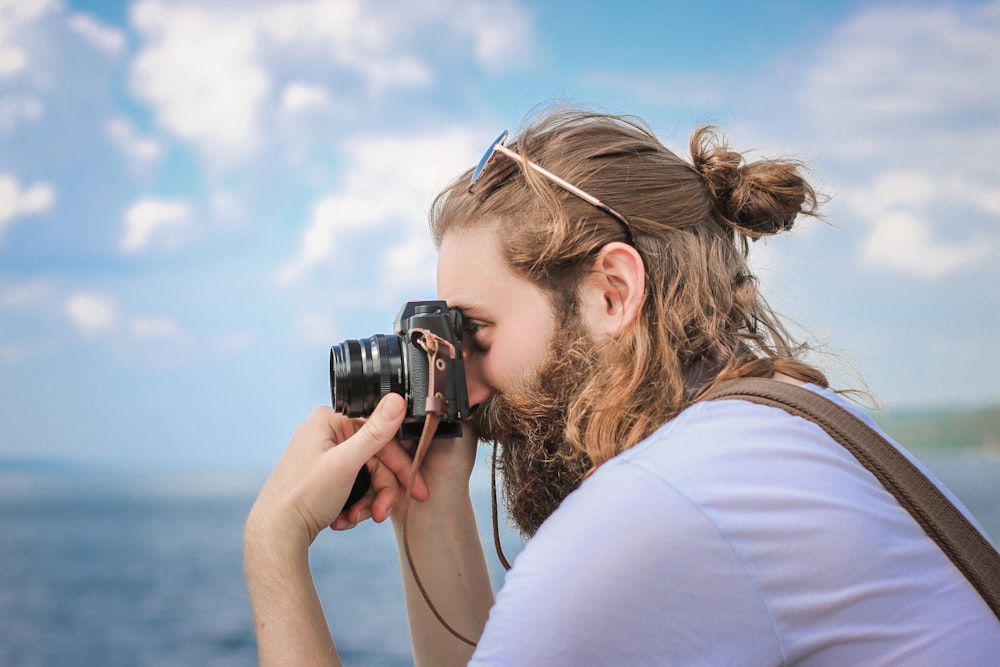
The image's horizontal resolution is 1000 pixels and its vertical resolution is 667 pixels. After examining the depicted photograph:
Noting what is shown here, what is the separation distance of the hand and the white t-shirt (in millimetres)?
628

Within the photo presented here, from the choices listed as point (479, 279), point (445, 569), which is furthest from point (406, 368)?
point (445, 569)

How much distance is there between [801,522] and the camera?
1187mm

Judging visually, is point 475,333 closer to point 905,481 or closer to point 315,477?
point 315,477

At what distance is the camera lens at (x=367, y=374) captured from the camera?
1.82 meters

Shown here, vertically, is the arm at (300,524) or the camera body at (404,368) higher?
the camera body at (404,368)

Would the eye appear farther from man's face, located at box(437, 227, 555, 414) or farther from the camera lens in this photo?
the camera lens

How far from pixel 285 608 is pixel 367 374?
0.47 meters

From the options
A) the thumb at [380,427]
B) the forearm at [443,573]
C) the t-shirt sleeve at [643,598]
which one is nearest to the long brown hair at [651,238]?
the thumb at [380,427]

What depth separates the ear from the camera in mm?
1728

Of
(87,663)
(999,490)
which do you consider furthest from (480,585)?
(999,490)

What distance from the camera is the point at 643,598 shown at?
1150 millimetres

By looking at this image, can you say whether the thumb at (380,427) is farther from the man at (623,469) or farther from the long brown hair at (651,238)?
the long brown hair at (651,238)

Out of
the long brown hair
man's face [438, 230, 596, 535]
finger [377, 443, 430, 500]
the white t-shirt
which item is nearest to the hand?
finger [377, 443, 430, 500]

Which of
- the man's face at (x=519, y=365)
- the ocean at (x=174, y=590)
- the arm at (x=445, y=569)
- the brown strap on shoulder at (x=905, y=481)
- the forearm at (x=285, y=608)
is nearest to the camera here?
the brown strap on shoulder at (x=905, y=481)
